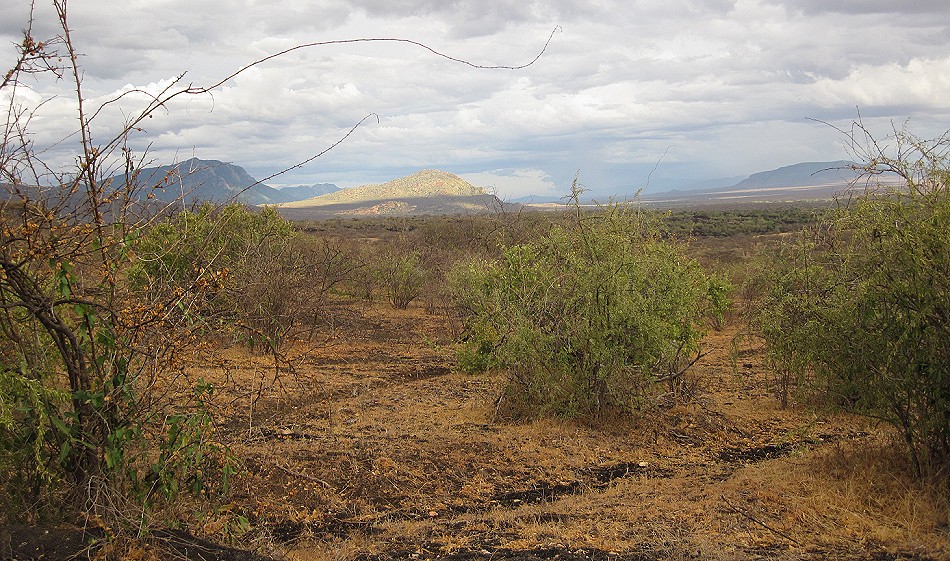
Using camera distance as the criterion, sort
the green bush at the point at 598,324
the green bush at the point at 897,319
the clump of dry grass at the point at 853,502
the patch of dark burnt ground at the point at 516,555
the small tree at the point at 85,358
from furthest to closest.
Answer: the green bush at the point at 598,324
the green bush at the point at 897,319
the clump of dry grass at the point at 853,502
the patch of dark burnt ground at the point at 516,555
the small tree at the point at 85,358

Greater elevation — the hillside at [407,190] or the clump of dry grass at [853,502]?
the hillside at [407,190]

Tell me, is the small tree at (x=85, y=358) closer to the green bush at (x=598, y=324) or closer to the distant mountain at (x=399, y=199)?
the green bush at (x=598, y=324)

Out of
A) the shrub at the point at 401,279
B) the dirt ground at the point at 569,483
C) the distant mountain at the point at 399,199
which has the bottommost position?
the dirt ground at the point at 569,483

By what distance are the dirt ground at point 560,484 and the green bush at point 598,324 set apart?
1.63 ft

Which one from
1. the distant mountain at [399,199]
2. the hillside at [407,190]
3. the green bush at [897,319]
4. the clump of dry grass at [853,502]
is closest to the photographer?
the clump of dry grass at [853,502]

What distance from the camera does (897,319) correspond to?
6.43 meters

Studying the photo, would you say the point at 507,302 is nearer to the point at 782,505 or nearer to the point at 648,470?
the point at 648,470

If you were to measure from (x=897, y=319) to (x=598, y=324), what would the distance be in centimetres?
431

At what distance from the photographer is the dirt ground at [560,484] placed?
5555 mm

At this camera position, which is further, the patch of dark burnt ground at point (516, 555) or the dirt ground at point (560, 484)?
the dirt ground at point (560, 484)

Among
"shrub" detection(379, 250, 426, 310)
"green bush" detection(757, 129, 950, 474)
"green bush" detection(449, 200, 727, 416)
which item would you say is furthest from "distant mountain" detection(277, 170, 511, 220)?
"green bush" detection(757, 129, 950, 474)

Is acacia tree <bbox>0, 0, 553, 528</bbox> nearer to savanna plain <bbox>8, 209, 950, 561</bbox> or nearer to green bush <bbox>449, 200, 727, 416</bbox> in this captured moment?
savanna plain <bbox>8, 209, 950, 561</bbox>

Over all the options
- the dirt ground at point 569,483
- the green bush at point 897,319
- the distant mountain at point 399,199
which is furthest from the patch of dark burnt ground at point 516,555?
the distant mountain at point 399,199

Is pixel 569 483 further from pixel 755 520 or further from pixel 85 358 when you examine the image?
pixel 85 358
